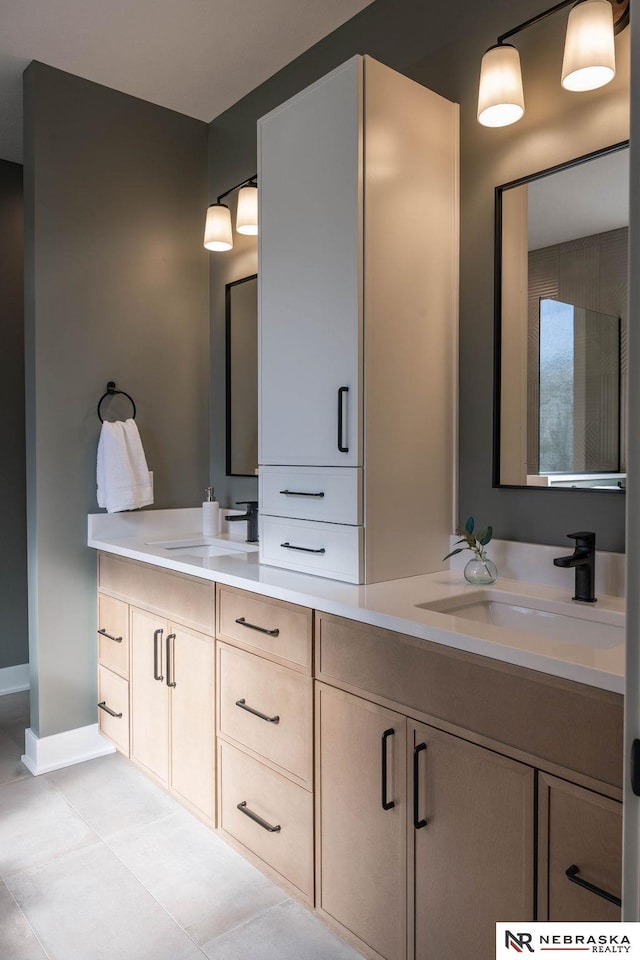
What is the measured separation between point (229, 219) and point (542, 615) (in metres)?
2.04

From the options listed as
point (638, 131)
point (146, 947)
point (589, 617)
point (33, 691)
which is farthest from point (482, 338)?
point (33, 691)

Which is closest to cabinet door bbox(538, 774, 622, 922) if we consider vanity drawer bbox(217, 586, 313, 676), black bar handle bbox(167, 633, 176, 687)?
vanity drawer bbox(217, 586, 313, 676)

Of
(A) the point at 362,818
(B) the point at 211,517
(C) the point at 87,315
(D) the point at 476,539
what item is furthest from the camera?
(B) the point at 211,517

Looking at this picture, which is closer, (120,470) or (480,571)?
(480,571)

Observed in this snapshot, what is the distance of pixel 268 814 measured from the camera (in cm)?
184

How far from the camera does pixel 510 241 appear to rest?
6.22ft

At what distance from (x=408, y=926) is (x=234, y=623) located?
2.84 feet

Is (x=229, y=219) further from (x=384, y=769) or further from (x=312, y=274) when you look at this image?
(x=384, y=769)

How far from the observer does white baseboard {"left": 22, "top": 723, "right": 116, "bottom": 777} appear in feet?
8.64

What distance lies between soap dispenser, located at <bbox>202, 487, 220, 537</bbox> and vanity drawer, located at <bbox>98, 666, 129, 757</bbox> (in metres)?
0.69

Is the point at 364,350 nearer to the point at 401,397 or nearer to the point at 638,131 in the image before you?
the point at 401,397

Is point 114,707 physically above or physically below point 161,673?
below

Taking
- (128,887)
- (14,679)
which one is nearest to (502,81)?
(128,887)

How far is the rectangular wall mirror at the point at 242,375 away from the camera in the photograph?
284 centimetres
